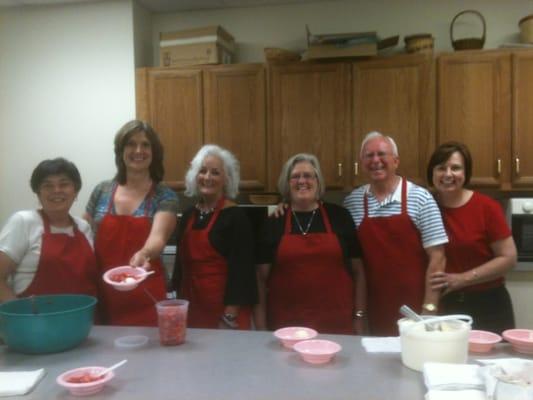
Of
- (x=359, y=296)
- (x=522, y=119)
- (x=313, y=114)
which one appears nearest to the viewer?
(x=359, y=296)

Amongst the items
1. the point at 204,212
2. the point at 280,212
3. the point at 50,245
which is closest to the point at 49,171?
the point at 50,245

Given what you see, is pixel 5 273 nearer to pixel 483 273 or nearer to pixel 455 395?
pixel 455 395

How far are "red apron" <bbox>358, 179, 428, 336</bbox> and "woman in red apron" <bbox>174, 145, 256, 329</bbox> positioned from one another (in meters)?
0.55

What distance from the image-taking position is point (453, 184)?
2.22 meters

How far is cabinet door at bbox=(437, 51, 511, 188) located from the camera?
297 centimetres

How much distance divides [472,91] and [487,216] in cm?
109

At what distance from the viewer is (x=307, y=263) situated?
2.20 metres

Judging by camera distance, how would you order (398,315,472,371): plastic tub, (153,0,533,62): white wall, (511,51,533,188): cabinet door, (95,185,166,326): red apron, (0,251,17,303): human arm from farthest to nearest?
(153,0,533,62): white wall, (511,51,533,188): cabinet door, (95,185,166,326): red apron, (0,251,17,303): human arm, (398,315,472,371): plastic tub

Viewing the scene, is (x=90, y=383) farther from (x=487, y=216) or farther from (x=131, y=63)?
(x=131, y=63)

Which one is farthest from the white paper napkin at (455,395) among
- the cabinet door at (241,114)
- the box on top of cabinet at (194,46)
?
the box on top of cabinet at (194,46)

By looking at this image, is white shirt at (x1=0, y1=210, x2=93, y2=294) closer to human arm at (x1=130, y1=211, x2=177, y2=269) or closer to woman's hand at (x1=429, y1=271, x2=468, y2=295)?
human arm at (x1=130, y1=211, x2=177, y2=269)

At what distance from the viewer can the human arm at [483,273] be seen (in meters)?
2.16

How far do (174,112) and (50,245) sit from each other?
1643 millimetres

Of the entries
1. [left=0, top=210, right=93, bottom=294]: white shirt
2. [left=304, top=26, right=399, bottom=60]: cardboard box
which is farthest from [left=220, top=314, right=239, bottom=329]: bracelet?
[left=304, top=26, right=399, bottom=60]: cardboard box
